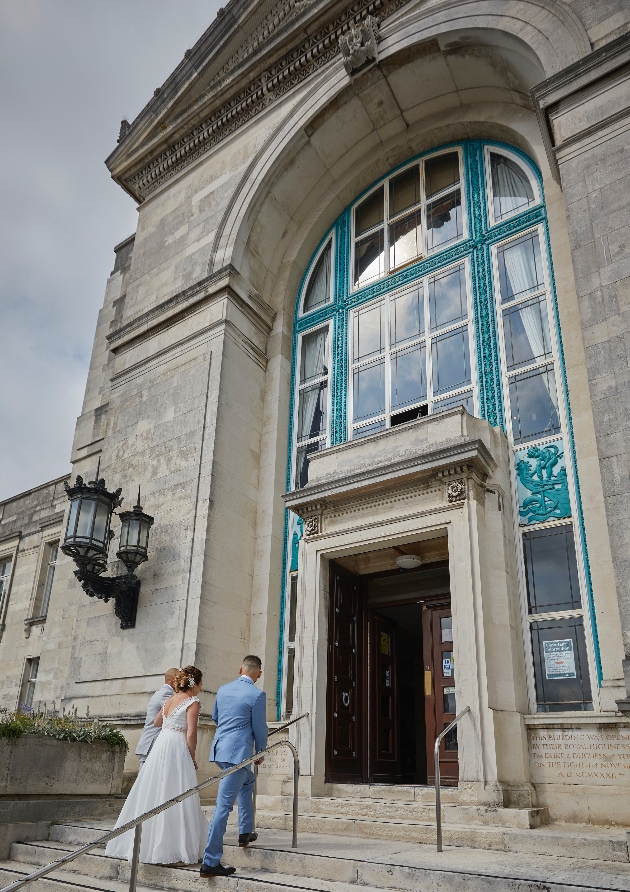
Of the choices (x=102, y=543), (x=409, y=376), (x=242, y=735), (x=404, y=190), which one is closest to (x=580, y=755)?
(x=242, y=735)

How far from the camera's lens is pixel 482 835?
633 cm

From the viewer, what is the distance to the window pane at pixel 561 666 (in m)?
8.08

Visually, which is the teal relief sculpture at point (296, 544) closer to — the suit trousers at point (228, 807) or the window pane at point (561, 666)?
the window pane at point (561, 666)

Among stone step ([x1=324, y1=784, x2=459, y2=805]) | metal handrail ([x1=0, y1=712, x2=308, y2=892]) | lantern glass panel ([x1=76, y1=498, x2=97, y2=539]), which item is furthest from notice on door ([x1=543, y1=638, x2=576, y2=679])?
lantern glass panel ([x1=76, y1=498, x2=97, y2=539])

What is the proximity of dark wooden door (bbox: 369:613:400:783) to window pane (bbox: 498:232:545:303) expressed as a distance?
5.49 m

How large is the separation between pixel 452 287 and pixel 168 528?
19.9 feet

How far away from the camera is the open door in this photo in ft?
34.0

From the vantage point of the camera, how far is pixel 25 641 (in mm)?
15930

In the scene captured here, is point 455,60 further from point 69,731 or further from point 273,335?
point 69,731

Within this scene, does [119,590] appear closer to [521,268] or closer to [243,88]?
[521,268]

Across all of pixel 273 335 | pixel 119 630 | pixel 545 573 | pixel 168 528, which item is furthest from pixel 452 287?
pixel 119 630

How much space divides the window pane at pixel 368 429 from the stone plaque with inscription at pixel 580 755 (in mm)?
5133

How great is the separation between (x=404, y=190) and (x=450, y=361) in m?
4.28

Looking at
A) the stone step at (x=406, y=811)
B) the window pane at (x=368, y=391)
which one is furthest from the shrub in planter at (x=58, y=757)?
the window pane at (x=368, y=391)
